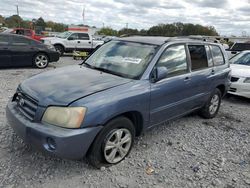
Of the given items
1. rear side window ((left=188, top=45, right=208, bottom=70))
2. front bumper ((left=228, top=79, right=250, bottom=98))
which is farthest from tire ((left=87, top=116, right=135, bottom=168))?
front bumper ((left=228, top=79, right=250, bottom=98))

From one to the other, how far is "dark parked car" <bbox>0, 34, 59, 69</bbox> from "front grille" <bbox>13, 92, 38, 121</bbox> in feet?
22.1

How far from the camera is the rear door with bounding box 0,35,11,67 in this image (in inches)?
353

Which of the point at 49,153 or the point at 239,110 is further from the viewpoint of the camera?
the point at 239,110

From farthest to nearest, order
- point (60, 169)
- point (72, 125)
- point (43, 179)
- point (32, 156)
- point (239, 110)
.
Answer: point (239, 110), point (32, 156), point (60, 169), point (43, 179), point (72, 125)

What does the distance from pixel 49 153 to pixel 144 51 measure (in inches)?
80.0

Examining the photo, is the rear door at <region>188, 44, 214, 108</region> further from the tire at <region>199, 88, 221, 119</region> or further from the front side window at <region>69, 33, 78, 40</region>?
the front side window at <region>69, 33, 78, 40</region>

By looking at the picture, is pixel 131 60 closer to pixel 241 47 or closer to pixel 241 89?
pixel 241 89

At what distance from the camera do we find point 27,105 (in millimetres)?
2977

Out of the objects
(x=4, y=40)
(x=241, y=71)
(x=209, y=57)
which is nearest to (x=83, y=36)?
(x=4, y=40)

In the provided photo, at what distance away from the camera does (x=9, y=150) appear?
11.0ft

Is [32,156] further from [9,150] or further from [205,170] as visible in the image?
[205,170]

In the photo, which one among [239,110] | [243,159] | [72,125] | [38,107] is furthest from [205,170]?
[239,110]

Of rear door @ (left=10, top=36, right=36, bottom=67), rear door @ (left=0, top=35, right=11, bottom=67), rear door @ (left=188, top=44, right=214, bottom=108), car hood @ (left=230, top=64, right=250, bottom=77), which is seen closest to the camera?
rear door @ (left=188, top=44, right=214, bottom=108)

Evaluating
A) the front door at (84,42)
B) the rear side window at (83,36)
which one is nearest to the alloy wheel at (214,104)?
the front door at (84,42)
